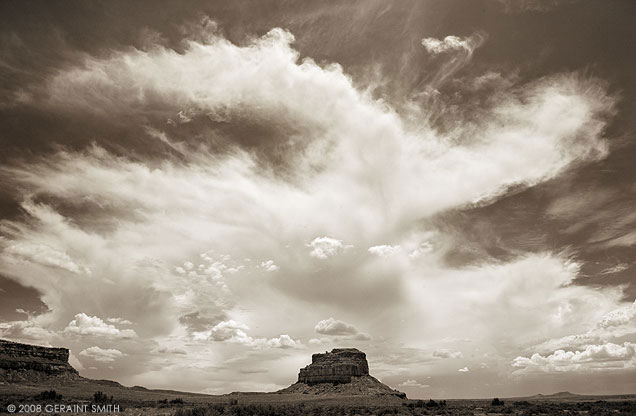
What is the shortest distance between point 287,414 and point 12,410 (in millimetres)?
23176

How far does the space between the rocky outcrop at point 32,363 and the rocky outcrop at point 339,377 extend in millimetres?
71483

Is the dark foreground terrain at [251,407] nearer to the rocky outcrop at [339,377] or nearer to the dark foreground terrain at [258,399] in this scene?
the dark foreground terrain at [258,399]

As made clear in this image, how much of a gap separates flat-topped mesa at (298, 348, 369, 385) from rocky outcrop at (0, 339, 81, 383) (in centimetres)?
7866

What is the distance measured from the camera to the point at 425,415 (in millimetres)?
42406

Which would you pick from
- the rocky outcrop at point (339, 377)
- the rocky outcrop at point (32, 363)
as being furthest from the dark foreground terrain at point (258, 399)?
the rocky outcrop at point (339, 377)

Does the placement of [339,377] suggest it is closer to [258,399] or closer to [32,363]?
[258,399]

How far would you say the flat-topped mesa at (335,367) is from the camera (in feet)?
476

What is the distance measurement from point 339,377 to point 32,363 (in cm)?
9181

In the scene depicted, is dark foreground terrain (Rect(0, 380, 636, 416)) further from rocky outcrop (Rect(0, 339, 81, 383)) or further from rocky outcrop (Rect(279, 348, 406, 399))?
rocky outcrop (Rect(279, 348, 406, 399))

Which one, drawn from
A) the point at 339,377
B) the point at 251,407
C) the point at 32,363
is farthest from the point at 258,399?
the point at 251,407

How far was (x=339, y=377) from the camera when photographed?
143500mm

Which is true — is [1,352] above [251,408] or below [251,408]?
above

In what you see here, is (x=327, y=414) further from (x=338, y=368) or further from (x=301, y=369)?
(x=301, y=369)

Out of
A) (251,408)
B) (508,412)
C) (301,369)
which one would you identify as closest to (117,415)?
(251,408)
